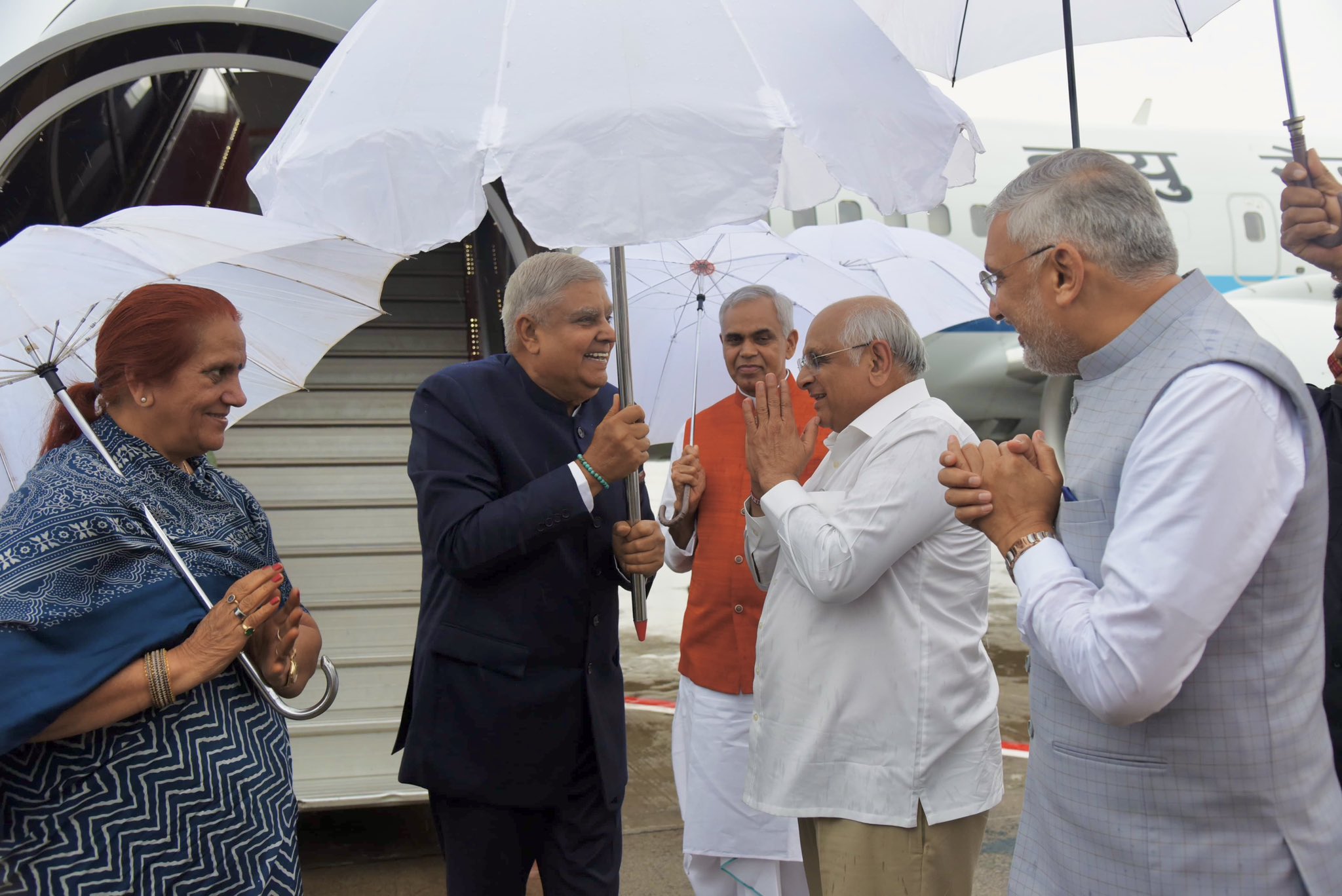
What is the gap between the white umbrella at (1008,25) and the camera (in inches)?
118

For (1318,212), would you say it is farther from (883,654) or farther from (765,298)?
(765,298)

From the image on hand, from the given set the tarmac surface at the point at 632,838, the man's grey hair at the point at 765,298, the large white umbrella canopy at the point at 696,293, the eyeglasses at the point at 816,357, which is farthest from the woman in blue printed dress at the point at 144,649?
the large white umbrella canopy at the point at 696,293

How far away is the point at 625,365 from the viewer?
247 centimetres

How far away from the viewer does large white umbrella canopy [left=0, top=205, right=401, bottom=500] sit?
2199 millimetres

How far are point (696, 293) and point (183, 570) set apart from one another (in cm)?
246

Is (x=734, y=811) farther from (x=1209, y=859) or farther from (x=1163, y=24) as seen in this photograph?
(x=1163, y=24)

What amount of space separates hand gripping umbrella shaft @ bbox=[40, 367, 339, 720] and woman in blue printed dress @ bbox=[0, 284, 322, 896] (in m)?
0.02

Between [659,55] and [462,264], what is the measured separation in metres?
5.64

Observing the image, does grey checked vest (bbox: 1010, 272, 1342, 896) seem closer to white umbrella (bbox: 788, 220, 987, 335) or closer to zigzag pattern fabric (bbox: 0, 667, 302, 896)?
zigzag pattern fabric (bbox: 0, 667, 302, 896)

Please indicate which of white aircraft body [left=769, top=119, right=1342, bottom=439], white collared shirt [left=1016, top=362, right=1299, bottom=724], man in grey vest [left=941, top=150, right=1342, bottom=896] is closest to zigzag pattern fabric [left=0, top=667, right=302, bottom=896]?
man in grey vest [left=941, top=150, right=1342, bottom=896]

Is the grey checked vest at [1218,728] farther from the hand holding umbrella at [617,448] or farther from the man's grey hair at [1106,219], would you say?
the hand holding umbrella at [617,448]

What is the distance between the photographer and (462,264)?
7.43 meters

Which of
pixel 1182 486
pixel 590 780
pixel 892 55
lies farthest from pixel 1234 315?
pixel 590 780

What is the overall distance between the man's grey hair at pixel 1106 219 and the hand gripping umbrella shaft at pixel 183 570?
1512 mm
